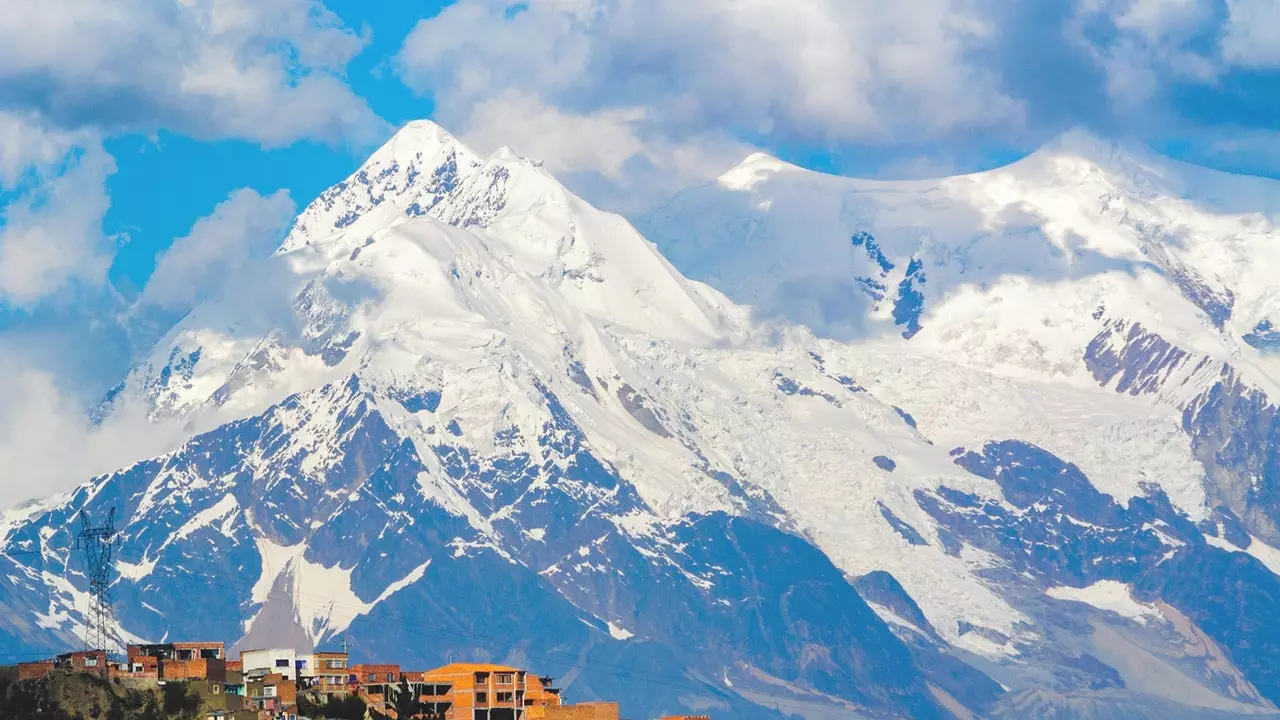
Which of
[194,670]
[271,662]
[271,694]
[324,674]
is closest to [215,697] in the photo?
[271,694]

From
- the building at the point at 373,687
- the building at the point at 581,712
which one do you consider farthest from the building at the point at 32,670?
the building at the point at 581,712

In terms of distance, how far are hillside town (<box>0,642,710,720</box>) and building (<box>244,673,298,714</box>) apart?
52mm

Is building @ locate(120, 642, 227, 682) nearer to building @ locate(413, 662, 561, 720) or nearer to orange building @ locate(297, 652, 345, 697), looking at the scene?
orange building @ locate(297, 652, 345, 697)

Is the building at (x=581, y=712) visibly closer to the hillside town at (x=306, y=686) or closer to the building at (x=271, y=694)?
the hillside town at (x=306, y=686)

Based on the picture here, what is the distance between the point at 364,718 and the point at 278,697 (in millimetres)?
5725

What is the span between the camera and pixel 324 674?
183 metres

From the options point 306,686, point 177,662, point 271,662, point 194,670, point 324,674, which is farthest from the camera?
point 271,662

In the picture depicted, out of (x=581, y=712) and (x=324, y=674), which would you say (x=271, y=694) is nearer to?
(x=581, y=712)

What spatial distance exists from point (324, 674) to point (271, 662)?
518 centimetres

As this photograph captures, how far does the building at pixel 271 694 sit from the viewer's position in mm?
159500

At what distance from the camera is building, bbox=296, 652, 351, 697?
17438cm

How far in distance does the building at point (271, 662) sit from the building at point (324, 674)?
689 mm

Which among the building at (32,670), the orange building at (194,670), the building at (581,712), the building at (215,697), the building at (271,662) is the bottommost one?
the building at (581,712)

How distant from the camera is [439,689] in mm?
189125
